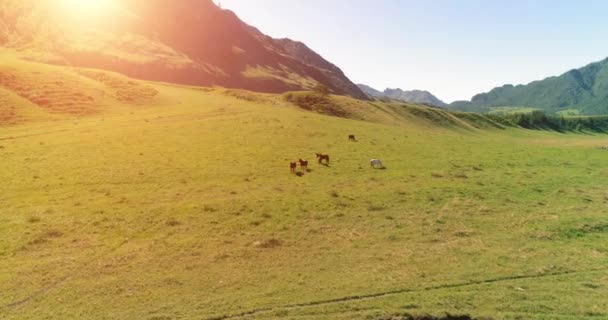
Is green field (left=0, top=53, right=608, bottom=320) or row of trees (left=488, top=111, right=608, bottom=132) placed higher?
row of trees (left=488, top=111, right=608, bottom=132)

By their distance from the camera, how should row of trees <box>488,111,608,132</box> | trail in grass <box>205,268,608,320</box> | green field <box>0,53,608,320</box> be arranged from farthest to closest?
row of trees <box>488,111,608,132</box> < green field <box>0,53,608,320</box> < trail in grass <box>205,268,608,320</box>

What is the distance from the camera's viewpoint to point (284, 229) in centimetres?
2512

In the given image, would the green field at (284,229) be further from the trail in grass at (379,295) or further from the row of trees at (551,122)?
the row of trees at (551,122)

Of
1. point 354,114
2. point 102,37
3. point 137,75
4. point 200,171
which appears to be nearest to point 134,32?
point 102,37

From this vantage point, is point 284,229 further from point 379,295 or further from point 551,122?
point 551,122

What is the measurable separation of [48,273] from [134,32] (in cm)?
18957

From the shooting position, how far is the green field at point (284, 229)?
17469mm

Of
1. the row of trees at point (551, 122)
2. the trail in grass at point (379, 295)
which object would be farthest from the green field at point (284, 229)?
the row of trees at point (551, 122)

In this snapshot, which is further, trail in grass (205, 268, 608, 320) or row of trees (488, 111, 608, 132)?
row of trees (488, 111, 608, 132)

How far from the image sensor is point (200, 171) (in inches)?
1463

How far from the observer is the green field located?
17.5m

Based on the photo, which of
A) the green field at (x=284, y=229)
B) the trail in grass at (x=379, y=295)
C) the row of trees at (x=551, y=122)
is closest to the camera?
the trail in grass at (x=379, y=295)

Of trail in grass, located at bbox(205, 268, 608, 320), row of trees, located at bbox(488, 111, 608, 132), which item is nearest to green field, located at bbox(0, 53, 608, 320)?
trail in grass, located at bbox(205, 268, 608, 320)

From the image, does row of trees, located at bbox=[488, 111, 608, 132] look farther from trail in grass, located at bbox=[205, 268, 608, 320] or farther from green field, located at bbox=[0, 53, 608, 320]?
trail in grass, located at bbox=[205, 268, 608, 320]
